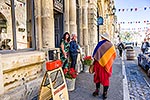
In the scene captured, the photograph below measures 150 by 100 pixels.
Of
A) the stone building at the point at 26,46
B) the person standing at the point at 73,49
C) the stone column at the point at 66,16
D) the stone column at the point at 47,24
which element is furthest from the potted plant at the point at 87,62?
the stone column at the point at 47,24

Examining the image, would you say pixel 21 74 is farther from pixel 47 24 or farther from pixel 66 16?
pixel 66 16

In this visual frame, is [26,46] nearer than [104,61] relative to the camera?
No

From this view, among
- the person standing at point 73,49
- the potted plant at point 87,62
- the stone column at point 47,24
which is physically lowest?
the potted plant at point 87,62

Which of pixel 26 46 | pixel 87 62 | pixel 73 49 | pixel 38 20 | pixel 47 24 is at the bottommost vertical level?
pixel 87 62

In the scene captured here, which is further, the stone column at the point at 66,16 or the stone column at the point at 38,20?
the stone column at the point at 66,16

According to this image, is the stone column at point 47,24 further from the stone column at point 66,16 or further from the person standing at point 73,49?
the stone column at point 66,16

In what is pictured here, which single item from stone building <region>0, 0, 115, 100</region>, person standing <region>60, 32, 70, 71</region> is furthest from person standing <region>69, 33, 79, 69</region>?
stone building <region>0, 0, 115, 100</region>

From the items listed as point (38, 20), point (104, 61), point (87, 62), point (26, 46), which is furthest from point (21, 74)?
point (87, 62)

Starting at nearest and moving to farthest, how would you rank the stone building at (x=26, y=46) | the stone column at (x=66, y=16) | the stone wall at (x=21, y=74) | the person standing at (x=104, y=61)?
the stone wall at (x=21, y=74)
the stone building at (x=26, y=46)
the person standing at (x=104, y=61)
the stone column at (x=66, y=16)

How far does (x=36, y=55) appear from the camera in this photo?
532 cm

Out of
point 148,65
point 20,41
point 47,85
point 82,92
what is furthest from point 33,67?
point 148,65

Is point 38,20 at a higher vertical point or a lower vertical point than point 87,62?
higher

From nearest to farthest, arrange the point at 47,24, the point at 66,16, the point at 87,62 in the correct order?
the point at 47,24 → the point at 66,16 → the point at 87,62

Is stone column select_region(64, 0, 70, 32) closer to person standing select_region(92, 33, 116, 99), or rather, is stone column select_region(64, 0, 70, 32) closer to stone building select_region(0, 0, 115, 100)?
stone building select_region(0, 0, 115, 100)
